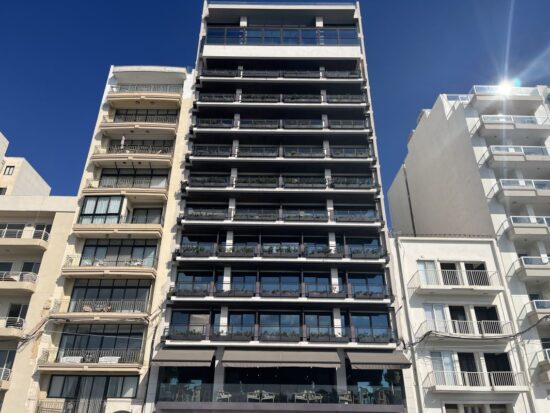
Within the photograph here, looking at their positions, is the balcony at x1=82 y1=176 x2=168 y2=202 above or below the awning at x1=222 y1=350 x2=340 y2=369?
above

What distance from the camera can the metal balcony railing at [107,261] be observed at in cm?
3309

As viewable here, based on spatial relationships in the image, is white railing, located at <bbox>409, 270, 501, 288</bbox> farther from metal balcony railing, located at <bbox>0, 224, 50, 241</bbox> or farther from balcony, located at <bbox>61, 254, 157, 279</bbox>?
metal balcony railing, located at <bbox>0, 224, 50, 241</bbox>

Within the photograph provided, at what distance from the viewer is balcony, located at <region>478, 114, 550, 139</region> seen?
117ft

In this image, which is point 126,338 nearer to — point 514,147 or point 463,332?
point 463,332

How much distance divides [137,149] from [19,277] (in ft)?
47.8

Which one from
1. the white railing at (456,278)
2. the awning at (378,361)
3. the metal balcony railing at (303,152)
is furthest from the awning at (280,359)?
the metal balcony railing at (303,152)

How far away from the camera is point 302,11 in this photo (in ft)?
146

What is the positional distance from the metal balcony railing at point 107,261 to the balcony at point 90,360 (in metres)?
6.45

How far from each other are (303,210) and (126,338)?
1750 cm

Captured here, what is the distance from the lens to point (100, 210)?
35.1 m

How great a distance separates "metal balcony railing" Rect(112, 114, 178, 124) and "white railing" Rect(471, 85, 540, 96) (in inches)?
1128

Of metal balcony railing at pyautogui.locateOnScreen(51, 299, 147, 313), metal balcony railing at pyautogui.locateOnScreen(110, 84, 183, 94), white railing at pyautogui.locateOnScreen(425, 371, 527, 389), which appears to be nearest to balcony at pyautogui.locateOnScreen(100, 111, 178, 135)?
metal balcony railing at pyautogui.locateOnScreen(110, 84, 183, 94)

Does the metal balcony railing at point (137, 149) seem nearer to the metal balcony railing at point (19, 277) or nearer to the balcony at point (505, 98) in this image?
the metal balcony railing at point (19, 277)

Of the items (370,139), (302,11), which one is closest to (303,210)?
(370,139)
